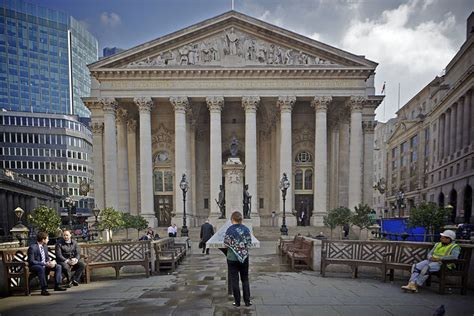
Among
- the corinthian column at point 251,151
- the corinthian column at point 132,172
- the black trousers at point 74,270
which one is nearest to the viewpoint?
the black trousers at point 74,270

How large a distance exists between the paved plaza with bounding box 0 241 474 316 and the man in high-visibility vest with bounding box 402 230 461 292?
28cm

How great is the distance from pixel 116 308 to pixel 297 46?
27923 mm

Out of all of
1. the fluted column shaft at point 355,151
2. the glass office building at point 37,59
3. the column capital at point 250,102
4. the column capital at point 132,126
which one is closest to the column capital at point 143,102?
the column capital at point 132,126

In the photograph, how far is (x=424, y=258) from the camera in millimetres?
7633

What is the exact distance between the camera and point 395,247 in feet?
26.7

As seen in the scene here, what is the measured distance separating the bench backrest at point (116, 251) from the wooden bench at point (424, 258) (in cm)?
709

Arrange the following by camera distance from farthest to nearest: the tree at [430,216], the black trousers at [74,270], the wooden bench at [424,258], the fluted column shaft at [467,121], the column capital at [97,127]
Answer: the fluted column shaft at [467,121]
the column capital at [97,127]
the tree at [430,216]
the black trousers at [74,270]
the wooden bench at [424,258]

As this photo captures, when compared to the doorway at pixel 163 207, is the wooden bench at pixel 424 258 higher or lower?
higher

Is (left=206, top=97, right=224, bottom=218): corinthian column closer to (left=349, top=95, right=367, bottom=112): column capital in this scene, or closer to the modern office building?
(left=349, top=95, right=367, bottom=112): column capital

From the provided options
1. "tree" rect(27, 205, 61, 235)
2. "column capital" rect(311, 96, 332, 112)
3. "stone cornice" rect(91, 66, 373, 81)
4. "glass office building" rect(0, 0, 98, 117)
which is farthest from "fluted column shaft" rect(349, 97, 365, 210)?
"glass office building" rect(0, 0, 98, 117)

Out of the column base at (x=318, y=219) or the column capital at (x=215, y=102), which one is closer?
the column base at (x=318, y=219)

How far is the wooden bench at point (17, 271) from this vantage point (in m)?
7.01

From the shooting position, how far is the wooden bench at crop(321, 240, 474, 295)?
6823 mm

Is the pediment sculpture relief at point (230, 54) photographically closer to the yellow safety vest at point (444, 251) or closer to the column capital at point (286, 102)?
the column capital at point (286, 102)
